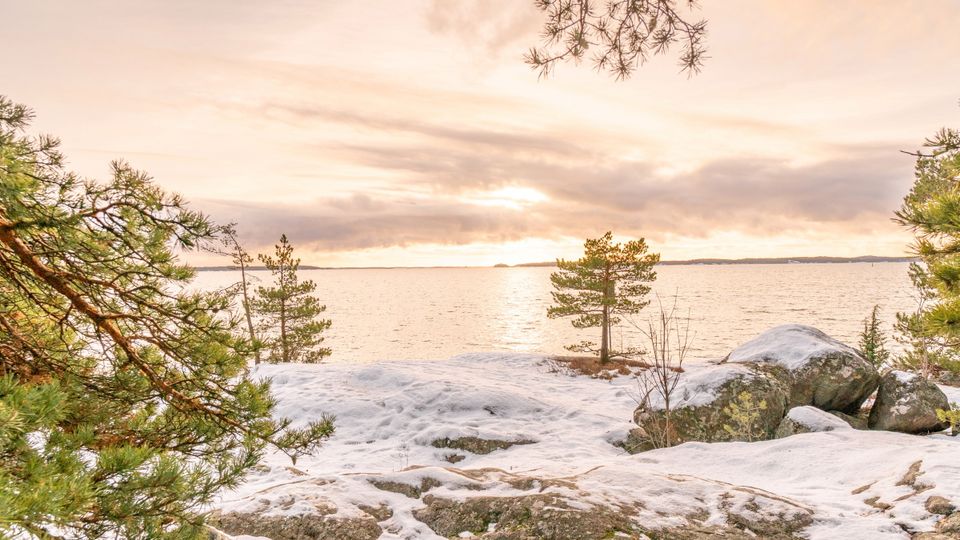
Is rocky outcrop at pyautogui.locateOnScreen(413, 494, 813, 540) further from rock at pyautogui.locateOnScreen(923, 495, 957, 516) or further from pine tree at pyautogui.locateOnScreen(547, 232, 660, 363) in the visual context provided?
pine tree at pyautogui.locateOnScreen(547, 232, 660, 363)

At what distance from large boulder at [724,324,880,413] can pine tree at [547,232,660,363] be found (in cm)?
1074

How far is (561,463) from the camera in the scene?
877 cm

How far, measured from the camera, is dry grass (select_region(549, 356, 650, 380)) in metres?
21.8

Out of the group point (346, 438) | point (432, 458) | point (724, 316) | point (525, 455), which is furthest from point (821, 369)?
point (724, 316)

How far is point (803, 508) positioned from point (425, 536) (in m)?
3.94

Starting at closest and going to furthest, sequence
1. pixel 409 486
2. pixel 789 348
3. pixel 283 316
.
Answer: pixel 409 486 → pixel 789 348 → pixel 283 316

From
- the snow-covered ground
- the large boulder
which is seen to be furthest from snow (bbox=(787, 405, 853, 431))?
the large boulder

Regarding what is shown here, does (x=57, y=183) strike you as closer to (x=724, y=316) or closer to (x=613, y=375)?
(x=613, y=375)

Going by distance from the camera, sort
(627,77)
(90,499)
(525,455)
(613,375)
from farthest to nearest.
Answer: (613,375)
(525,455)
(627,77)
(90,499)

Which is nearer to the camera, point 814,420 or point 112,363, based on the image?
point 112,363

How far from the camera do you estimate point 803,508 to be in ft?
16.0

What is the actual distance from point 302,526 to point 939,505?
6474 millimetres

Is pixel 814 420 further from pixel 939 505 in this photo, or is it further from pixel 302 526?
pixel 302 526

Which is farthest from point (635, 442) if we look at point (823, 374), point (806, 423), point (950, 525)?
point (950, 525)
